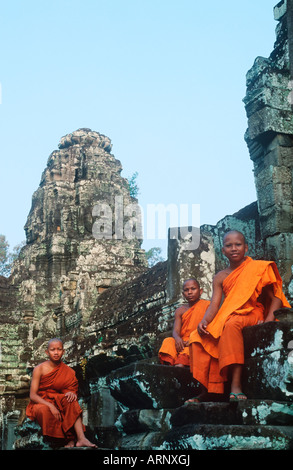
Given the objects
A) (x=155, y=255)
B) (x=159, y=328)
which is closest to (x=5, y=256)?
(x=155, y=255)

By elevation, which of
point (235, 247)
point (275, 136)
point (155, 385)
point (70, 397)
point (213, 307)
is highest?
point (275, 136)

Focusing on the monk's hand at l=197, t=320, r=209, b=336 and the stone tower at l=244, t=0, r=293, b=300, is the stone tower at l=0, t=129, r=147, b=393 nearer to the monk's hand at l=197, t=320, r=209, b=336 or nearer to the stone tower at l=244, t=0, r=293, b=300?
the stone tower at l=244, t=0, r=293, b=300

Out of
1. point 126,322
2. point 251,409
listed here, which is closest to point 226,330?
point 251,409

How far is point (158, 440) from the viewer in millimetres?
4652

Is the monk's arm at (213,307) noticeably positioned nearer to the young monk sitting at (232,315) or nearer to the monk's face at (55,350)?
the young monk sitting at (232,315)

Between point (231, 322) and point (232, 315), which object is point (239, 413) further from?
point (232, 315)

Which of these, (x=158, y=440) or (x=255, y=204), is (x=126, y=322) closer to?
(x=255, y=204)

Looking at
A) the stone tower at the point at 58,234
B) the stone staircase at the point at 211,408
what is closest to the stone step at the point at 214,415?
the stone staircase at the point at 211,408

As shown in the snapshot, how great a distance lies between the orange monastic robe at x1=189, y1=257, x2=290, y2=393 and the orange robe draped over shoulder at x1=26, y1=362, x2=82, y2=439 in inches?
61.7

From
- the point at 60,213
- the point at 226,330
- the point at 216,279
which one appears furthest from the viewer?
the point at 60,213

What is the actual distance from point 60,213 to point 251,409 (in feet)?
46.2

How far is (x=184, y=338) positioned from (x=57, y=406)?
1.39 m

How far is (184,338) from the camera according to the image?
19.0 feet

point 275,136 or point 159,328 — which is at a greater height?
point 275,136
